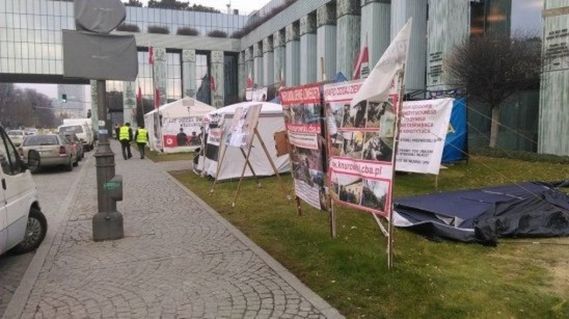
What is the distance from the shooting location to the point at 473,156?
19.2m

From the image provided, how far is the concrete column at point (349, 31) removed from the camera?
126 feet

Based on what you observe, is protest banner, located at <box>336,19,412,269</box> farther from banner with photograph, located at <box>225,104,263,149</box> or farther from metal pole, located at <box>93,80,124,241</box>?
banner with photograph, located at <box>225,104,263,149</box>

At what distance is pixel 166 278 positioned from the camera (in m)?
6.12

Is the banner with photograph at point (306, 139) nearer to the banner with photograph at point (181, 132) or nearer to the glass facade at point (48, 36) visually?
the banner with photograph at point (181, 132)

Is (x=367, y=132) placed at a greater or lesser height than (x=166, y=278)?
greater

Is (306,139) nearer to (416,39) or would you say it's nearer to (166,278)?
(166,278)

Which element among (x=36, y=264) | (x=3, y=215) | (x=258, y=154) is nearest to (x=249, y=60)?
(x=258, y=154)

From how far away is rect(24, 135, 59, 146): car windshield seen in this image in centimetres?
2092

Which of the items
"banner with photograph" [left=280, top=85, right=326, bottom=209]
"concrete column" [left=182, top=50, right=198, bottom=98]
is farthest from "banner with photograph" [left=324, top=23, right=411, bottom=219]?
"concrete column" [left=182, top=50, right=198, bottom=98]

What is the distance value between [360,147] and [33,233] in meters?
5.01

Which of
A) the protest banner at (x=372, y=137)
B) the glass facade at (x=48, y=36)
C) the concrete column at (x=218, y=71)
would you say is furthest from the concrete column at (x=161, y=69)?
the protest banner at (x=372, y=137)

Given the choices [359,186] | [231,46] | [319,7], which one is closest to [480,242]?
[359,186]

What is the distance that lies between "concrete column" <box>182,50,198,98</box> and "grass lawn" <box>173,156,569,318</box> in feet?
199

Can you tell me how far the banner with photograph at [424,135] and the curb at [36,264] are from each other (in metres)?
7.45
